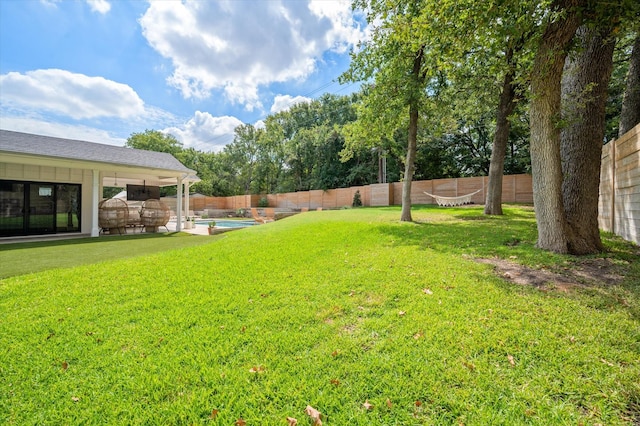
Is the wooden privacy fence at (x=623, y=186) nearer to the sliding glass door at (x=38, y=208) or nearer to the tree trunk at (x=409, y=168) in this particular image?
the tree trunk at (x=409, y=168)

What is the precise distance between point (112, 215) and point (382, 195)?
49.7ft

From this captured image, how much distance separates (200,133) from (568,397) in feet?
141

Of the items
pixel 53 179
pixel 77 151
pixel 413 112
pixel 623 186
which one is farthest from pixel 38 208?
pixel 623 186

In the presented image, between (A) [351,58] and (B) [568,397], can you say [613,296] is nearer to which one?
(B) [568,397]

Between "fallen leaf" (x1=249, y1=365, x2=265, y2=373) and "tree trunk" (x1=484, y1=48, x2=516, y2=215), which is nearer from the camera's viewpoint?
"fallen leaf" (x1=249, y1=365, x2=265, y2=373)

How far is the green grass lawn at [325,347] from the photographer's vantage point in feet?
5.09

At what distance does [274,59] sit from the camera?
13.3 m

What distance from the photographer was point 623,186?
15.0 feet

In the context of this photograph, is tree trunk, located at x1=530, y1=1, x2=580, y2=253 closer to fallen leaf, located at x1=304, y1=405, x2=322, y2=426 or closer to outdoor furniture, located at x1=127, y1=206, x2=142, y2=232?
fallen leaf, located at x1=304, y1=405, x2=322, y2=426

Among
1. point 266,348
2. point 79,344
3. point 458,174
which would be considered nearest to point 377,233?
point 266,348

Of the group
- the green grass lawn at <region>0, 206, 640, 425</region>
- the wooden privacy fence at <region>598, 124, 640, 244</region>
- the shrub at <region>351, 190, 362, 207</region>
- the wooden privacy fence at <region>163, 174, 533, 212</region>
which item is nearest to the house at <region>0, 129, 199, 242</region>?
the green grass lawn at <region>0, 206, 640, 425</region>

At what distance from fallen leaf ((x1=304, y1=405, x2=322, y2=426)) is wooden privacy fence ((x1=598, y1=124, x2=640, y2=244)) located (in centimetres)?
563

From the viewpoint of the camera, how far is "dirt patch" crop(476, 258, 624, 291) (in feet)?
9.89

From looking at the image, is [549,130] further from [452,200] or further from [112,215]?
[112,215]
